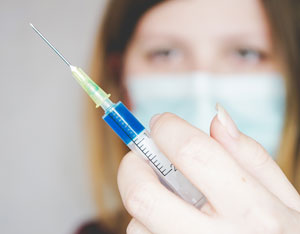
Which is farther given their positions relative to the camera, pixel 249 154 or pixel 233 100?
pixel 233 100

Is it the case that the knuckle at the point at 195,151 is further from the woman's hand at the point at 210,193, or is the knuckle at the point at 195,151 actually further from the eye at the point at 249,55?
the eye at the point at 249,55

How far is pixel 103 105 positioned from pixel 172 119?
0.11 m

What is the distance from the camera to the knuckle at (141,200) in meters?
0.41

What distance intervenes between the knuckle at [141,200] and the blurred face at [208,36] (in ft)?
2.21

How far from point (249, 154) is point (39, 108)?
40.5 inches

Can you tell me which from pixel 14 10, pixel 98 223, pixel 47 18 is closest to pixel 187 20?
pixel 47 18

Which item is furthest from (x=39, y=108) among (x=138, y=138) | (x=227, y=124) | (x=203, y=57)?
(x=227, y=124)

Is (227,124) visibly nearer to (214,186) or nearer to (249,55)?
Answer: (214,186)

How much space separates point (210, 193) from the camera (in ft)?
1.31

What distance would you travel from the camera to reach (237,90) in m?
1.02

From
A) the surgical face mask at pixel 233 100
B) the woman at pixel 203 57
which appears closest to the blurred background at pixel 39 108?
the woman at pixel 203 57

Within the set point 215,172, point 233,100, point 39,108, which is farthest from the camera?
point 39,108

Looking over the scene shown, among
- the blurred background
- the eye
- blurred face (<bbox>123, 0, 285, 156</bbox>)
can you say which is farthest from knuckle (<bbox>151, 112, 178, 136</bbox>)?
the blurred background

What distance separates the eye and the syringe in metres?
0.68
